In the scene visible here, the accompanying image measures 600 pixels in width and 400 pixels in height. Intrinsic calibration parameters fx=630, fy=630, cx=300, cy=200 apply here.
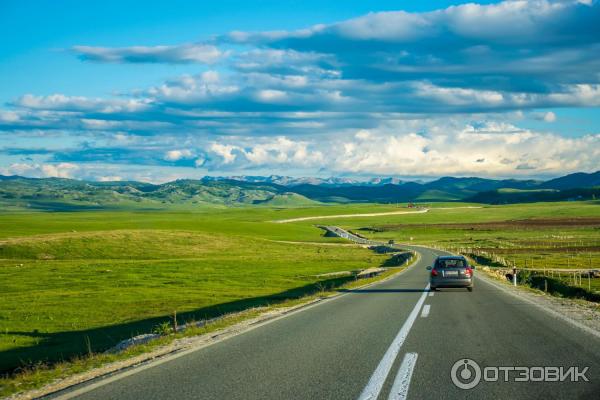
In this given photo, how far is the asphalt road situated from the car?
9975 millimetres

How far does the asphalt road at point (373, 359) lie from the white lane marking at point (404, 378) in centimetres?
2

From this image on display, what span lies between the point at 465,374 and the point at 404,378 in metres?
1.17

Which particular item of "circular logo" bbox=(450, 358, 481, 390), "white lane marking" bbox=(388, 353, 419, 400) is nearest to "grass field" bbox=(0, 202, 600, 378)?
"white lane marking" bbox=(388, 353, 419, 400)

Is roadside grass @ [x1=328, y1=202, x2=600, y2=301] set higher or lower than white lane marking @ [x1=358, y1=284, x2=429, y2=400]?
lower

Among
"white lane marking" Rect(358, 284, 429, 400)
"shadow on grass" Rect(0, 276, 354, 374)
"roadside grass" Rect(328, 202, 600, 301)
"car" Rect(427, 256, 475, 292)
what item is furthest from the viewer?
"roadside grass" Rect(328, 202, 600, 301)

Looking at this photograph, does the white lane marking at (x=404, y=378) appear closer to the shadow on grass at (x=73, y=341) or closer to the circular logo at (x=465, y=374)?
the circular logo at (x=465, y=374)

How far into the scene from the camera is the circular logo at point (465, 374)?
33.9ft

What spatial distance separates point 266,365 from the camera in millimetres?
11977

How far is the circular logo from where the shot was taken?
10332mm

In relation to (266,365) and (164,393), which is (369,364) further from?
(164,393)

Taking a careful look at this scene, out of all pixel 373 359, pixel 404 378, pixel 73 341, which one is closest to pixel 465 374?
pixel 404 378

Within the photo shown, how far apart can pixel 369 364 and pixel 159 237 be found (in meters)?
84.9

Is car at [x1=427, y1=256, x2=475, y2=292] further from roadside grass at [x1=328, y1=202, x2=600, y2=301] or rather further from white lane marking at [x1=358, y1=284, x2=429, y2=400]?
white lane marking at [x1=358, y1=284, x2=429, y2=400]

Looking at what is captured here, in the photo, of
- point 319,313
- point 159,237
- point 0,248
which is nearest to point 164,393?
point 319,313
